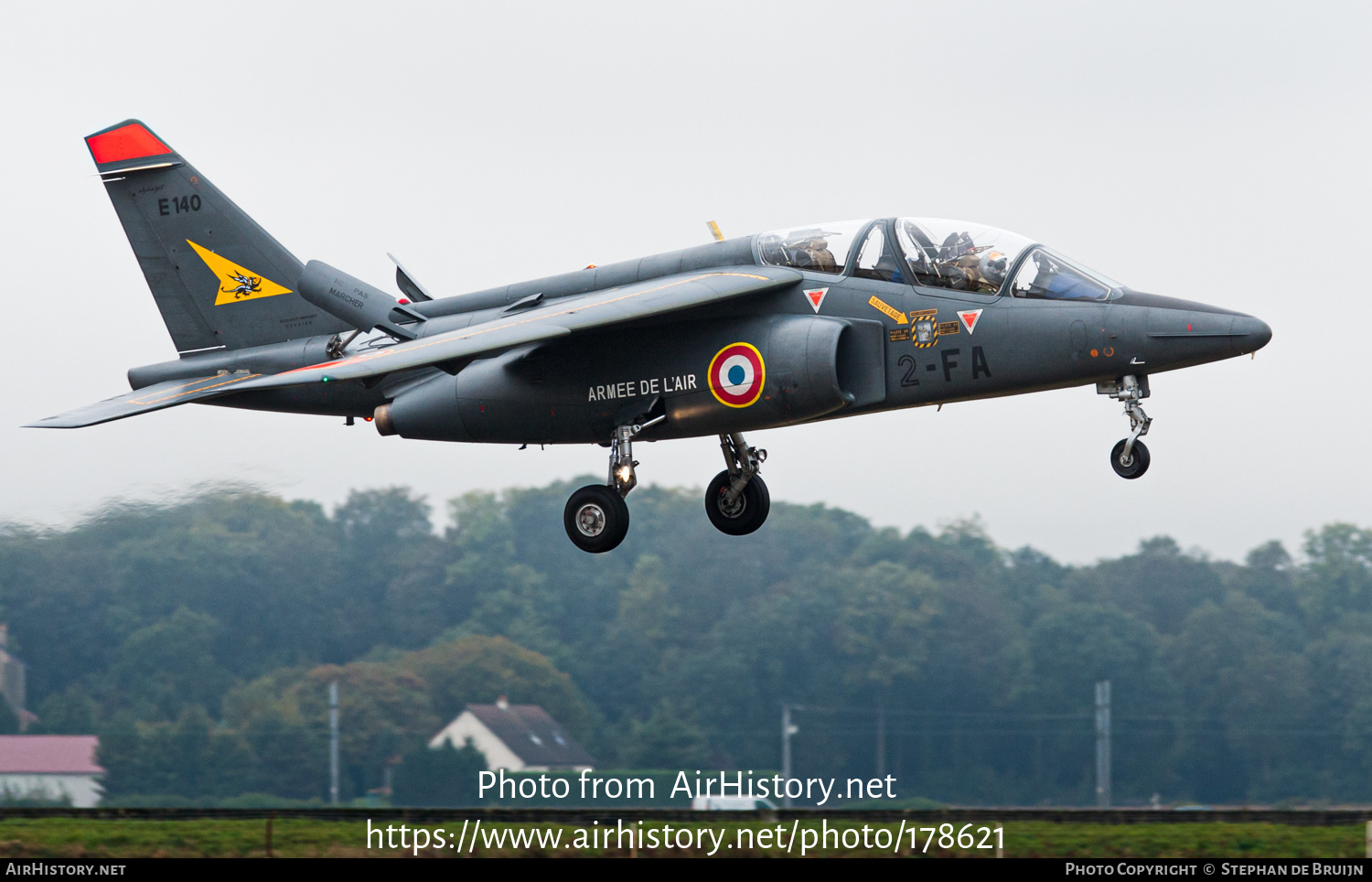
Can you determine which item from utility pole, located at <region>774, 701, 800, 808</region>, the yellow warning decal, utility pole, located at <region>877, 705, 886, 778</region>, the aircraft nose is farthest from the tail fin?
utility pole, located at <region>877, 705, 886, 778</region>

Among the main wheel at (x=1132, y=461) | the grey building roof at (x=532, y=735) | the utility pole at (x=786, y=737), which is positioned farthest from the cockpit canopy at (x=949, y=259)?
the utility pole at (x=786, y=737)

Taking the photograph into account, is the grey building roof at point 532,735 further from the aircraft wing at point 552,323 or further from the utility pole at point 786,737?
the aircraft wing at point 552,323

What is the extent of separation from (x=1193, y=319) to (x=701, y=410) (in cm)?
507

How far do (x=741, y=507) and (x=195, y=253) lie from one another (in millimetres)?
8070

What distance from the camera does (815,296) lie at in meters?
16.7

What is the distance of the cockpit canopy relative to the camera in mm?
15992

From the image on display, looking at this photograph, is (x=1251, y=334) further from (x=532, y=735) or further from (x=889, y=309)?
(x=532, y=735)

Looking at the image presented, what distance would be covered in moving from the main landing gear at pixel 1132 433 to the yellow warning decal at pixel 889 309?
2.26 meters

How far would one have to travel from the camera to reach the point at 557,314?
16.8 m

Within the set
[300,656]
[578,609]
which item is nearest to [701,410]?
[300,656]

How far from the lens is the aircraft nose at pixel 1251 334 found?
1515 centimetres

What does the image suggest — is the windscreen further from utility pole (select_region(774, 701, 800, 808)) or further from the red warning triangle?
utility pole (select_region(774, 701, 800, 808))

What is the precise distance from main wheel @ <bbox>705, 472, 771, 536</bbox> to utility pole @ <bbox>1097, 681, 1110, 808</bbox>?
1484 inches

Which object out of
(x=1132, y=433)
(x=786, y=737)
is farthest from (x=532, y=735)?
(x=1132, y=433)
